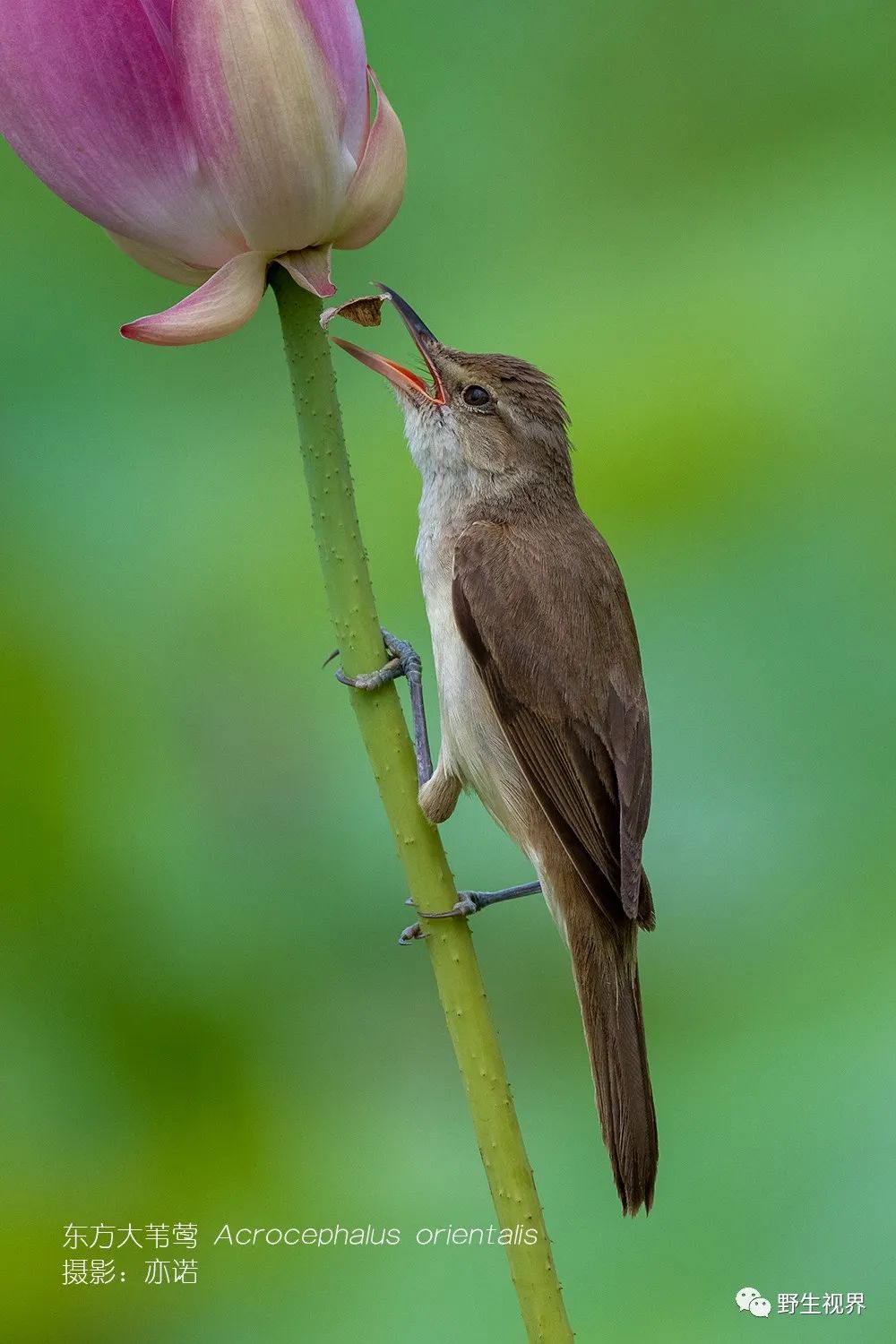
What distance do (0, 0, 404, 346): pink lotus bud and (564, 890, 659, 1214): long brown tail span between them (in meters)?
0.49

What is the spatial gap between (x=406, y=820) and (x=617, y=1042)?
393 millimetres

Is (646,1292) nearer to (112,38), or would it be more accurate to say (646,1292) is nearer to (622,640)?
(622,640)

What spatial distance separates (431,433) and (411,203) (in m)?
0.62

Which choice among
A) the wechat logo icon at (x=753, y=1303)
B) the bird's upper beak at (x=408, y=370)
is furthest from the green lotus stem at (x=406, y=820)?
the wechat logo icon at (x=753, y=1303)

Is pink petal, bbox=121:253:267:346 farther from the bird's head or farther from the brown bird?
the bird's head

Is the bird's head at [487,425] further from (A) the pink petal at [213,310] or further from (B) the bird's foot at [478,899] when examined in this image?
(A) the pink petal at [213,310]

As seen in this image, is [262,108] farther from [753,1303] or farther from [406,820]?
[753,1303]

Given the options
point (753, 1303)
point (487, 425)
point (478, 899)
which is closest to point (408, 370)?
point (487, 425)

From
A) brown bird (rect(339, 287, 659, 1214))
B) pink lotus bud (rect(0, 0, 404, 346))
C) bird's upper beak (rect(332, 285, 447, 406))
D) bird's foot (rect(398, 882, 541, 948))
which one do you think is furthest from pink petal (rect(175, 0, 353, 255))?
bird's foot (rect(398, 882, 541, 948))

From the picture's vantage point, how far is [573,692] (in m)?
1.01

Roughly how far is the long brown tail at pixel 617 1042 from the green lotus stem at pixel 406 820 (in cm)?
23

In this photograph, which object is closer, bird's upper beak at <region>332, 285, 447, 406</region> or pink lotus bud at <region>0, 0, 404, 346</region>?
pink lotus bud at <region>0, 0, 404, 346</region>

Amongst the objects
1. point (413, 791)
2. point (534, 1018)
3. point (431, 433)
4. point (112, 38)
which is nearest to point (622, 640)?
point (431, 433)

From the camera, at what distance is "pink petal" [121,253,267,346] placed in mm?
491
